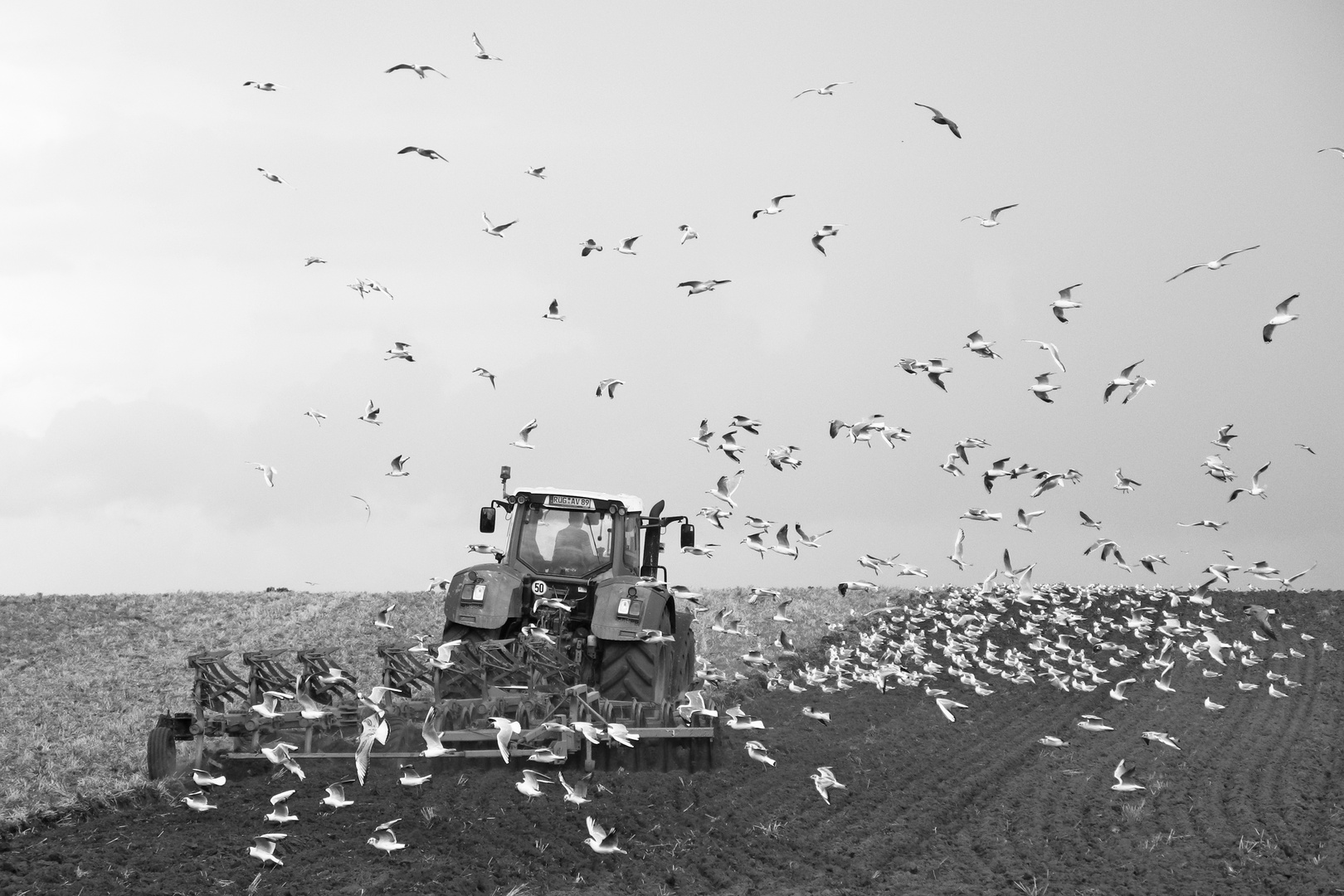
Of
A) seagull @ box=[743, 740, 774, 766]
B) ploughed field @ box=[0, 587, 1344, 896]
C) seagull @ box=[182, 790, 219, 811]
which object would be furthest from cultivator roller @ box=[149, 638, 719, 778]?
seagull @ box=[182, 790, 219, 811]

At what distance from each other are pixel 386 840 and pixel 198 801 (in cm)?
196

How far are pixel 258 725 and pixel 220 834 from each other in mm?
1865

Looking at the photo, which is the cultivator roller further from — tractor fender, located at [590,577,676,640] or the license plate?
the license plate

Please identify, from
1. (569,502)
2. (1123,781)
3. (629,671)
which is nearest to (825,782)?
(629,671)

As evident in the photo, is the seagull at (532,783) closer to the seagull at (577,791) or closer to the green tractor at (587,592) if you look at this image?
the seagull at (577,791)

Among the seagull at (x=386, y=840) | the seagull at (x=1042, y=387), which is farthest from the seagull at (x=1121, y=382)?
the seagull at (x=386, y=840)

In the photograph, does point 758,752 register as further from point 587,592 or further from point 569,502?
point 569,502

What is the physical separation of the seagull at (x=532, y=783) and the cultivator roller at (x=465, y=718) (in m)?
0.21

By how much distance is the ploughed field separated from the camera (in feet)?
27.7

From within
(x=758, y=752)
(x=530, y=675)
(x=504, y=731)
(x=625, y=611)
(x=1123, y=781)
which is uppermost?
(x=625, y=611)

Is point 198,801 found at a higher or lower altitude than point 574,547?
lower

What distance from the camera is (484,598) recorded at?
12984 mm

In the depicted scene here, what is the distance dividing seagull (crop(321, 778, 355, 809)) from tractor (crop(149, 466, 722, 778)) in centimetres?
54

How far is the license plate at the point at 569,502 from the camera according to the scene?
1425cm
